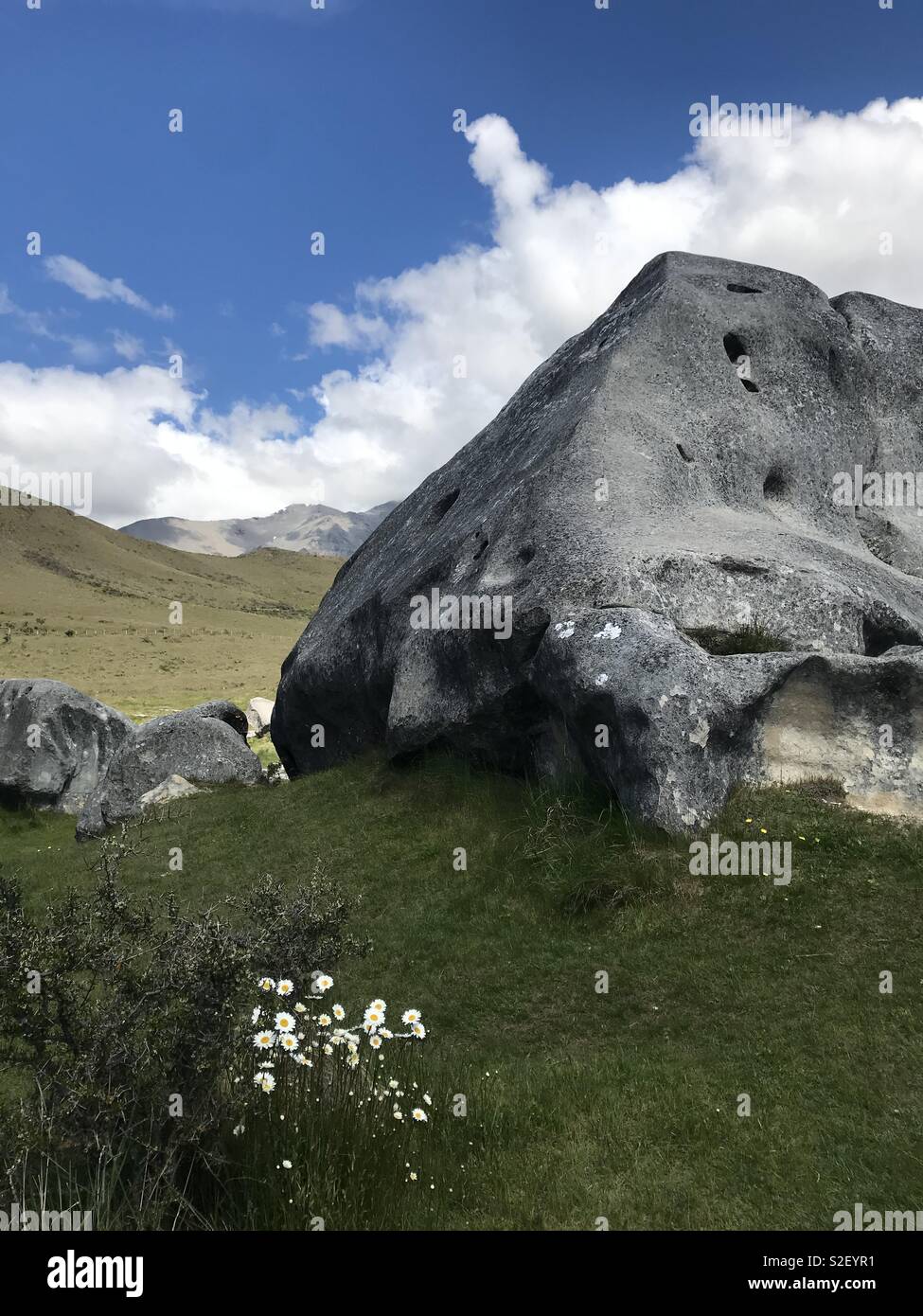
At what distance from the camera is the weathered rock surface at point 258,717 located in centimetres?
3930

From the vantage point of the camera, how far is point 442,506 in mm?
21281

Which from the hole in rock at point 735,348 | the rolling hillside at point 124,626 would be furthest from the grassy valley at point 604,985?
the rolling hillside at point 124,626

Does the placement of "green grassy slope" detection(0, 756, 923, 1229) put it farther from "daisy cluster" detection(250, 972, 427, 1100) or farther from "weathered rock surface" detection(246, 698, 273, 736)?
"weathered rock surface" detection(246, 698, 273, 736)

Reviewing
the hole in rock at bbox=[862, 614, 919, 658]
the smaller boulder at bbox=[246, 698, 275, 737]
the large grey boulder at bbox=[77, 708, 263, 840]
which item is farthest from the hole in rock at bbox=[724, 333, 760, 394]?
the smaller boulder at bbox=[246, 698, 275, 737]

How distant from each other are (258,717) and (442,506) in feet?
72.4

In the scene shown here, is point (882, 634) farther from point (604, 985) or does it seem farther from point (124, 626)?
point (124, 626)

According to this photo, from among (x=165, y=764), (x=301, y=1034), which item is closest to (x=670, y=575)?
(x=301, y=1034)

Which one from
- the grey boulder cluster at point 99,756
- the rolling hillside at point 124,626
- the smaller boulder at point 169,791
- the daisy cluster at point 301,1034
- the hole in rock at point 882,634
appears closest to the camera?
the daisy cluster at point 301,1034

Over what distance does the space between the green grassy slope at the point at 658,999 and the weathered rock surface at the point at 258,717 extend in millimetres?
24904

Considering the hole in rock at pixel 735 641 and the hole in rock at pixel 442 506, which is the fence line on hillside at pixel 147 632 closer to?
the hole in rock at pixel 442 506

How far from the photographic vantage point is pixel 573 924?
33.3ft

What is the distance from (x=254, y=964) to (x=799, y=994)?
505cm

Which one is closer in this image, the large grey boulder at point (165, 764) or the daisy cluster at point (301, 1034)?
the daisy cluster at point (301, 1034)

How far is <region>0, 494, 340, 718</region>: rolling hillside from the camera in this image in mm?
75850
